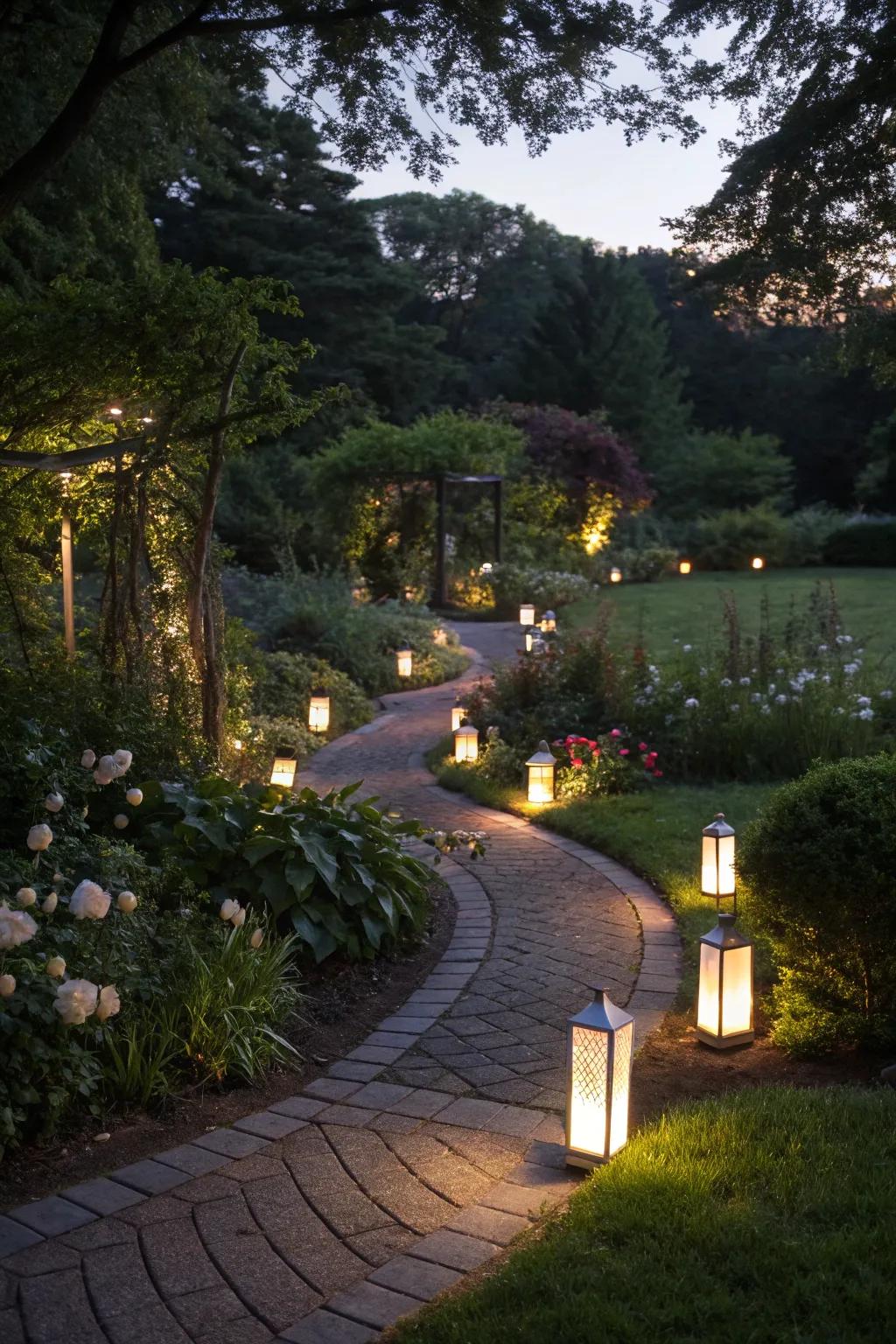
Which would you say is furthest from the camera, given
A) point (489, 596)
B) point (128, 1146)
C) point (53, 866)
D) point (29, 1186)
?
point (489, 596)

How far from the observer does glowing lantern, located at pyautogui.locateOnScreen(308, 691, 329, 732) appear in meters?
9.84

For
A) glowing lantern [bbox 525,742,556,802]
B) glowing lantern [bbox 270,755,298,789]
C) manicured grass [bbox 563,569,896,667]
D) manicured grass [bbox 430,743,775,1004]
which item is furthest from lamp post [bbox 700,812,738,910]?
manicured grass [bbox 563,569,896,667]

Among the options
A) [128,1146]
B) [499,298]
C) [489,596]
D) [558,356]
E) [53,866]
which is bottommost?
[128,1146]

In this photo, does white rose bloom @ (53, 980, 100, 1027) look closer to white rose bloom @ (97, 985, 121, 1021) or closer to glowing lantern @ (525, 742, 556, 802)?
white rose bloom @ (97, 985, 121, 1021)

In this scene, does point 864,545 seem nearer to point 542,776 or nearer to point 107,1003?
point 542,776

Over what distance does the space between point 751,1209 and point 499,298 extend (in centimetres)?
3777

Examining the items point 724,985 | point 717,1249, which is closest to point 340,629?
point 724,985

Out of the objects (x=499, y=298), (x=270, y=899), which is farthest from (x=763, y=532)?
(x=270, y=899)

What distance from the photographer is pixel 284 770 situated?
7496mm

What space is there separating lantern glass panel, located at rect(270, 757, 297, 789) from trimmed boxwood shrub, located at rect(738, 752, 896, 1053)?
156 inches

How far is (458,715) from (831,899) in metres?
5.95

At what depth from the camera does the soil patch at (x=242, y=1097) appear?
3.06m

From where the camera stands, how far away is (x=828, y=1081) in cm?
362

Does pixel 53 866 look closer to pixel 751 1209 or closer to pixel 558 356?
pixel 751 1209
